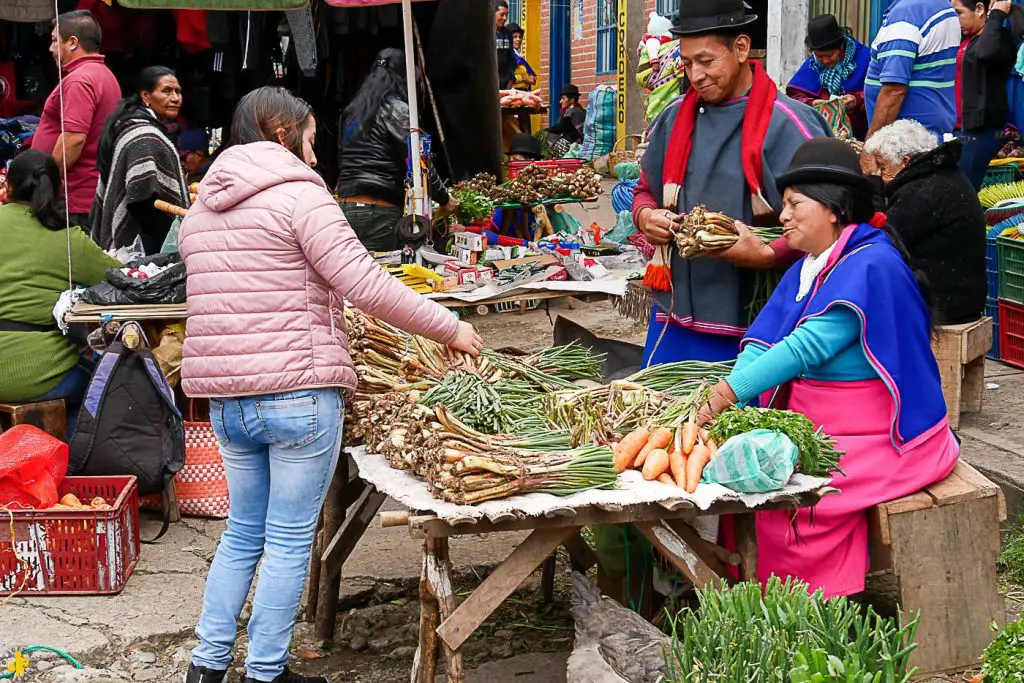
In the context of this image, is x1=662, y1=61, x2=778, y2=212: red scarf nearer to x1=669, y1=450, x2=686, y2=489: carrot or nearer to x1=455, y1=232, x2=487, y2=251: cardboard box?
x1=669, y1=450, x2=686, y2=489: carrot

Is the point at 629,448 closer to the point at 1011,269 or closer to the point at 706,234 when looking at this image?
the point at 706,234

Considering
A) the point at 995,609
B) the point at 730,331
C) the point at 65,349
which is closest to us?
the point at 995,609

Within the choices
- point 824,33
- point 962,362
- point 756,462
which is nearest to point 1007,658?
point 756,462

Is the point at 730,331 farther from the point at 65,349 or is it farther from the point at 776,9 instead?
the point at 776,9

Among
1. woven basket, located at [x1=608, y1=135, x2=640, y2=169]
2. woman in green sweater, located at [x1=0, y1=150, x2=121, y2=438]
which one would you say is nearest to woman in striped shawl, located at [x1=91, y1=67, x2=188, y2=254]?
woman in green sweater, located at [x1=0, y1=150, x2=121, y2=438]

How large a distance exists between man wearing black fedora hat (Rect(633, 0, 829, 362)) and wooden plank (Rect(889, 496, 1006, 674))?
936 mm

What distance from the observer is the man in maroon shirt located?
7.05 m

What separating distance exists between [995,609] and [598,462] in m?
1.50

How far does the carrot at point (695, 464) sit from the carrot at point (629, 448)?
0.53 feet

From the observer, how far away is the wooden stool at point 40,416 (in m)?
5.75

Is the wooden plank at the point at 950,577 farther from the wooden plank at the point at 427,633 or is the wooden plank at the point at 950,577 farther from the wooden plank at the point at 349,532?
the wooden plank at the point at 349,532

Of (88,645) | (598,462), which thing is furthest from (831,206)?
(88,645)

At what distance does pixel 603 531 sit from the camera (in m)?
4.31

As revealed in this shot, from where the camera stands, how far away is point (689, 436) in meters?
3.48
